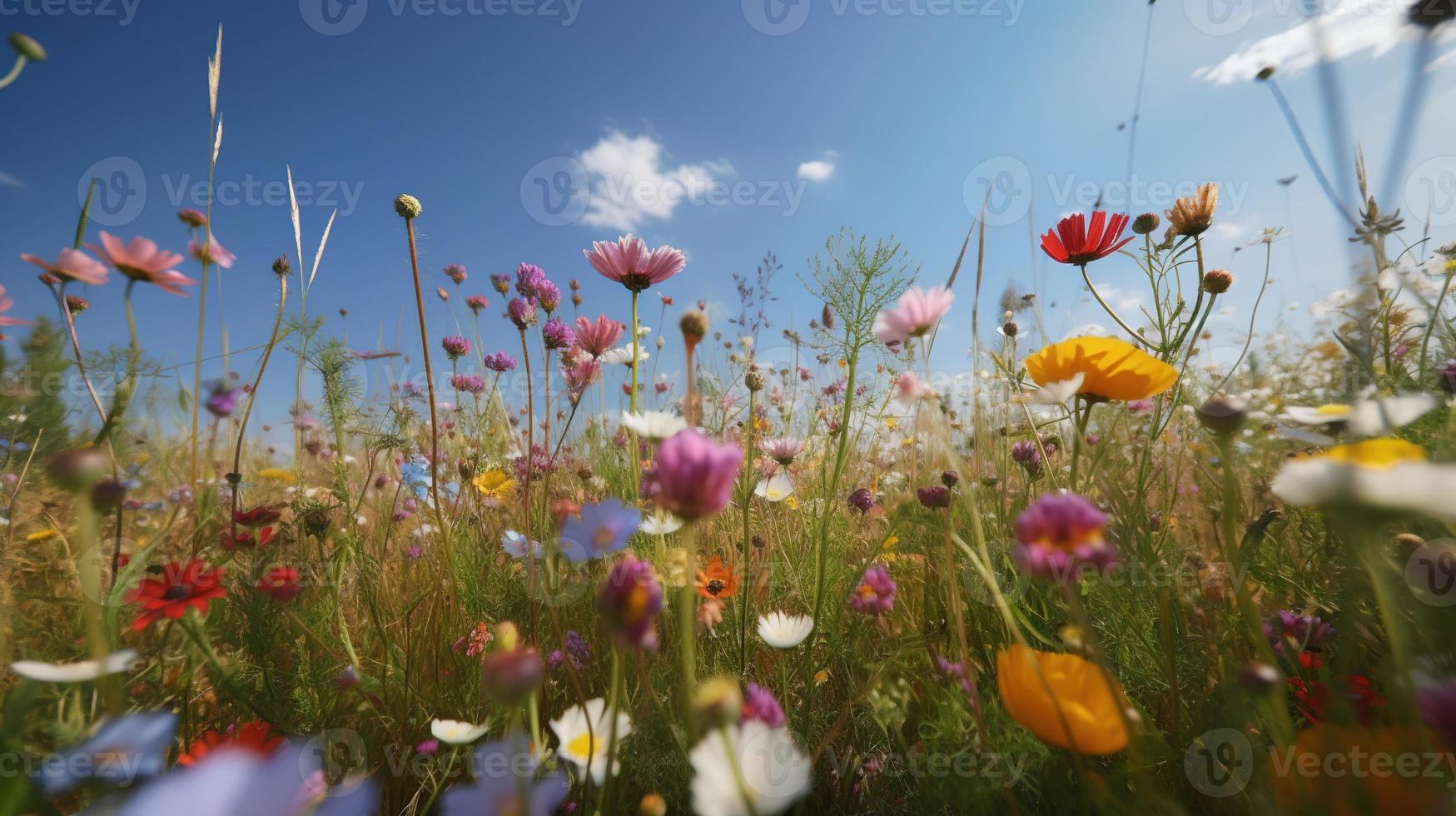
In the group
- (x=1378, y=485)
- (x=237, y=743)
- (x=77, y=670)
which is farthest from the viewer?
(x=237, y=743)

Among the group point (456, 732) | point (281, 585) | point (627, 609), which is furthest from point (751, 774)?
point (281, 585)

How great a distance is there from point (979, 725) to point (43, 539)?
197 cm

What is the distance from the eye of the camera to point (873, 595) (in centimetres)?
94

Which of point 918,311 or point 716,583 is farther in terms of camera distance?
point 716,583

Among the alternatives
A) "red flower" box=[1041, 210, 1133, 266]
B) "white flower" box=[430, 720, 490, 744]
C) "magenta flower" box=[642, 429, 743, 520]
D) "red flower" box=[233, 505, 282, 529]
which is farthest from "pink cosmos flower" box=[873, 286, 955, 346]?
"red flower" box=[233, 505, 282, 529]

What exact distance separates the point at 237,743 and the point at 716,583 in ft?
2.35

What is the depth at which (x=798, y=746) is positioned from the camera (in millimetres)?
730

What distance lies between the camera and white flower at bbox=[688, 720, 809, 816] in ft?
1.21

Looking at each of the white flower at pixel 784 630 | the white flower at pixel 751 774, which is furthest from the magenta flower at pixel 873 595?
the white flower at pixel 751 774

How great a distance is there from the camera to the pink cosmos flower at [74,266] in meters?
0.55

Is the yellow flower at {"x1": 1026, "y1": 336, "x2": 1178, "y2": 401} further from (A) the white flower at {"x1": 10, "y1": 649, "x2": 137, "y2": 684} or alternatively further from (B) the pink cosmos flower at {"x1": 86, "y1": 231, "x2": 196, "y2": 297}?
(B) the pink cosmos flower at {"x1": 86, "y1": 231, "x2": 196, "y2": 297}

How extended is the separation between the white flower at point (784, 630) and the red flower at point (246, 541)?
0.81 meters

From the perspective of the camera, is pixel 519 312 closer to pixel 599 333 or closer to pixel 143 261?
pixel 599 333

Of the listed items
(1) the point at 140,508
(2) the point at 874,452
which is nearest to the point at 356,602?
(1) the point at 140,508
